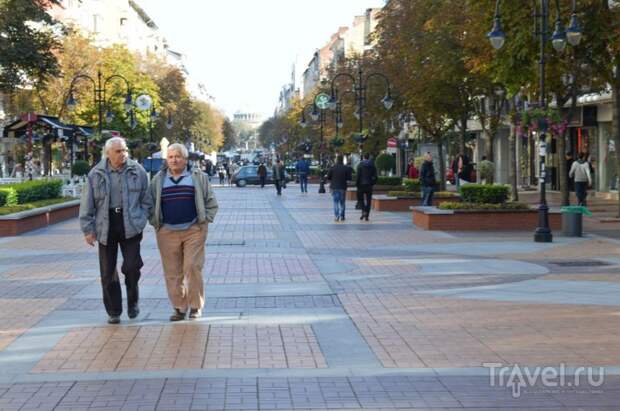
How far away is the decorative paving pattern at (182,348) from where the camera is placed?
8.18m

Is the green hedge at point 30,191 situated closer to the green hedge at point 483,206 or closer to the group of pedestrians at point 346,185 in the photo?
the group of pedestrians at point 346,185

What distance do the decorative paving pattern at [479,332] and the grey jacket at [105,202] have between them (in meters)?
2.48

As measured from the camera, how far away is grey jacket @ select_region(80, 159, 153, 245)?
9891 mm

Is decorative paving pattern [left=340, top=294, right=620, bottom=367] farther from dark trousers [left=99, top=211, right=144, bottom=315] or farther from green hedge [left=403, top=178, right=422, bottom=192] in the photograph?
green hedge [left=403, top=178, right=422, bottom=192]

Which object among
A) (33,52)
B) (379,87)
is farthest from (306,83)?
(33,52)

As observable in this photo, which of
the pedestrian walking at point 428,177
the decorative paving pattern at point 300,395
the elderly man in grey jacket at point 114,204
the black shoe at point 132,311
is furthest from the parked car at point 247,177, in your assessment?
the decorative paving pattern at point 300,395

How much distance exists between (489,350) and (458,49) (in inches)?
1033

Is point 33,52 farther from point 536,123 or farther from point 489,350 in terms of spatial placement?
point 489,350

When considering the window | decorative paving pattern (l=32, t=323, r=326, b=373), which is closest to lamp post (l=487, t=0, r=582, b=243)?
decorative paving pattern (l=32, t=323, r=326, b=373)

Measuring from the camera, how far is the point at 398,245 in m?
19.3

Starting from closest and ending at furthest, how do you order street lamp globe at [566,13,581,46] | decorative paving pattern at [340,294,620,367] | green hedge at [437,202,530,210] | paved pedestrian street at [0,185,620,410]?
paved pedestrian street at [0,185,620,410] → decorative paving pattern at [340,294,620,367] → street lamp globe at [566,13,581,46] → green hedge at [437,202,530,210]

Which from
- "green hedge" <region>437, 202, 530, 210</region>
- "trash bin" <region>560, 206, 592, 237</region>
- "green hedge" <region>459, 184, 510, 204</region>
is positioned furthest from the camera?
"green hedge" <region>459, 184, 510, 204</region>

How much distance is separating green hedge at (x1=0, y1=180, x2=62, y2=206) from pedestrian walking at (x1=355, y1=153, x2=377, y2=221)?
891 cm

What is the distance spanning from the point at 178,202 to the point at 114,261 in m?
0.88
